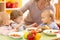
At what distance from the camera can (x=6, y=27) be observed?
5.75 feet

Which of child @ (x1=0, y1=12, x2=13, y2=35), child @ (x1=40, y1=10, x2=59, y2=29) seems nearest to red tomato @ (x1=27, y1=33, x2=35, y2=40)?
child @ (x1=0, y1=12, x2=13, y2=35)

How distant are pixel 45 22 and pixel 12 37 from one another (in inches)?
19.1

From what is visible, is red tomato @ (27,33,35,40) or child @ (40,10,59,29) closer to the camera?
red tomato @ (27,33,35,40)

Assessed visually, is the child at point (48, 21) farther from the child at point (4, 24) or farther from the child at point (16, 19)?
the child at point (4, 24)

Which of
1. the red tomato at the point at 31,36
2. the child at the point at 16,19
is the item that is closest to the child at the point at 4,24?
the child at the point at 16,19

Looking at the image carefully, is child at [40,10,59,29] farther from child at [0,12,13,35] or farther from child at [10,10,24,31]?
child at [0,12,13,35]

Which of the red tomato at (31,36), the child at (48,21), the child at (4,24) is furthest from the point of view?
the child at (48,21)

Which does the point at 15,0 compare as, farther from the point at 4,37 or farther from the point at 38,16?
the point at 4,37

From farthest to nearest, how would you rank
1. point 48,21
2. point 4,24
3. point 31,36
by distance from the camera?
point 48,21 < point 4,24 < point 31,36

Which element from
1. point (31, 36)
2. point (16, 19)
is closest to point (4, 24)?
point (16, 19)

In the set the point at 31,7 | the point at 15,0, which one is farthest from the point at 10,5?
the point at 31,7

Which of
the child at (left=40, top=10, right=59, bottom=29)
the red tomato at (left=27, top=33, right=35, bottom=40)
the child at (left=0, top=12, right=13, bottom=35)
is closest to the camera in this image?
the red tomato at (left=27, top=33, right=35, bottom=40)

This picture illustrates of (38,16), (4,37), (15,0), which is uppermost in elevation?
(15,0)

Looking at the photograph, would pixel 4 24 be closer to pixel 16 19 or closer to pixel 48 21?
pixel 16 19
